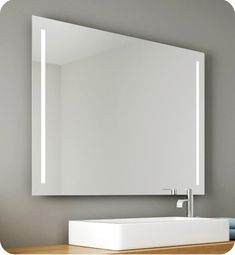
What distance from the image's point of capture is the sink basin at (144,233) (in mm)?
2268

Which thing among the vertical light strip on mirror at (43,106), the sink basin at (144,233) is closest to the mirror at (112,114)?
the vertical light strip on mirror at (43,106)

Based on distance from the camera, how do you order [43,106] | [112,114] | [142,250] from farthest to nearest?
1. [112,114]
2. [43,106]
3. [142,250]

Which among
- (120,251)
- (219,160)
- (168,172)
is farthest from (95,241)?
(219,160)

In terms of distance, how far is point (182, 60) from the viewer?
3.09 metres

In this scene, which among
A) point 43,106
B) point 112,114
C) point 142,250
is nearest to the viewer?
point 142,250

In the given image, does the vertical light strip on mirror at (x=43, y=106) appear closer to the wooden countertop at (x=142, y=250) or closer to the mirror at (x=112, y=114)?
the mirror at (x=112, y=114)

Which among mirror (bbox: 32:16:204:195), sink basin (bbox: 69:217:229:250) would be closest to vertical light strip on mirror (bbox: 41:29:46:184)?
mirror (bbox: 32:16:204:195)

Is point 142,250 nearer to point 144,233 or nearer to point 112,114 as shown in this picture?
point 144,233

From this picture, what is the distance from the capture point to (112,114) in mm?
2787

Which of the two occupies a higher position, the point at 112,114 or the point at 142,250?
the point at 112,114

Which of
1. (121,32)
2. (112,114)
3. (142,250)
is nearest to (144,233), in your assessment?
(142,250)

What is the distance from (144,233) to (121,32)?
3.56 ft

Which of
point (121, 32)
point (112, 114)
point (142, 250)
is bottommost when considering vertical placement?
point (142, 250)

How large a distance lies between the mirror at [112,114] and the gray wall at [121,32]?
59 millimetres
